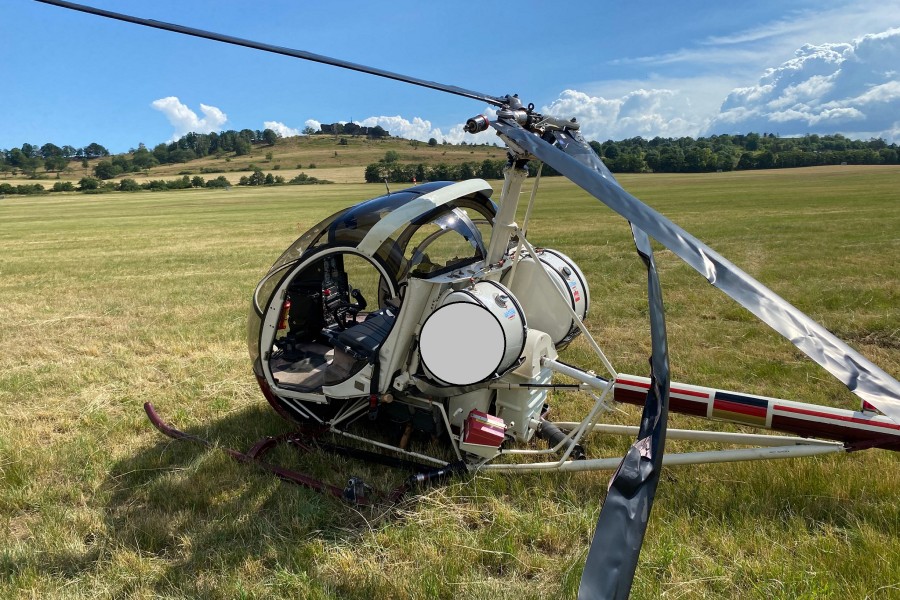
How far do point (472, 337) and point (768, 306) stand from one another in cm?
224

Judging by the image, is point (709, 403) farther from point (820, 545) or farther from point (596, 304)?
point (596, 304)

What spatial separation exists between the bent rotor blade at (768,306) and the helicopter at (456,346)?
0.14 meters

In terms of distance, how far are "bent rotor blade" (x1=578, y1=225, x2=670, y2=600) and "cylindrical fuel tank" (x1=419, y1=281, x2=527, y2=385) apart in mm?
1779

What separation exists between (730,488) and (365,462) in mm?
2861

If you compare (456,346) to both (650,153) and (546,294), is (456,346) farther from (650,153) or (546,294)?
(650,153)

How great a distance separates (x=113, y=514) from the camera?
4.33 m

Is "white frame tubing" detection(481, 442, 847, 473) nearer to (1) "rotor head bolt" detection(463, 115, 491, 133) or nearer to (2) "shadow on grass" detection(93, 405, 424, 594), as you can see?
(2) "shadow on grass" detection(93, 405, 424, 594)

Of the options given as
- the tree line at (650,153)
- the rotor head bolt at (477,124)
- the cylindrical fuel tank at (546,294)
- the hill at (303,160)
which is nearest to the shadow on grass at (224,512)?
the cylindrical fuel tank at (546,294)

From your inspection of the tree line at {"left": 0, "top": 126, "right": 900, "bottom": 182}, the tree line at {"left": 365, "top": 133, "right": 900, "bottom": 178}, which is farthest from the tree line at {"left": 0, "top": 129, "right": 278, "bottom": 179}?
the tree line at {"left": 365, "top": 133, "right": 900, "bottom": 178}

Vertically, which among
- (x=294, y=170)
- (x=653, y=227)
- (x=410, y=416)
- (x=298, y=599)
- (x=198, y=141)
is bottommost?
(x=298, y=599)

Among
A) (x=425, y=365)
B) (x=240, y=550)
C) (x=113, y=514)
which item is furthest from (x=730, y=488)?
(x=113, y=514)

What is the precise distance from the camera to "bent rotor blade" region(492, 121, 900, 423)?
1908 mm

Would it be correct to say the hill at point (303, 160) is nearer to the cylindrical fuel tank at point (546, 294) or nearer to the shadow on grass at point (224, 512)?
the cylindrical fuel tank at point (546, 294)

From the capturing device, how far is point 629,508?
191 centimetres
